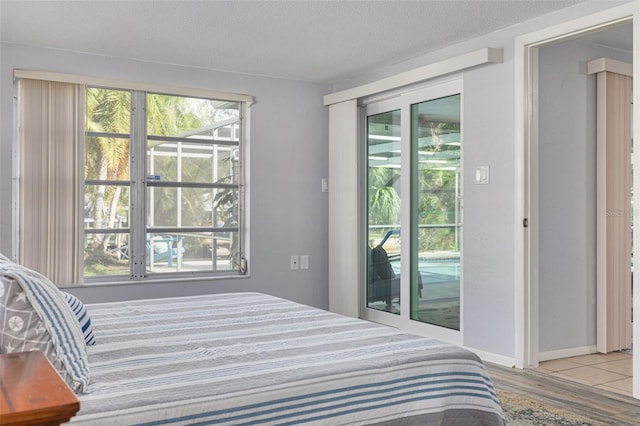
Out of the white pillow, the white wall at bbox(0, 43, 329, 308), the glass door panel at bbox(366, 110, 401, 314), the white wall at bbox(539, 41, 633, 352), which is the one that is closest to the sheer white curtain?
the white wall at bbox(0, 43, 329, 308)

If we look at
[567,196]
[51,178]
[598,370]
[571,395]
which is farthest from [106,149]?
[598,370]

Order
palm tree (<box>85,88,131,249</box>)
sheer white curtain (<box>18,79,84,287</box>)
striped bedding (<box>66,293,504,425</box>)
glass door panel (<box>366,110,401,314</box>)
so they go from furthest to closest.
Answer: glass door panel (<box>366,110,401,314</box>), palm tree (<box>85,88,131,249</box>), sheer white curtain (<box>18,79,84,287</box>), striped bedding (<box>66,293,504,425</box>)

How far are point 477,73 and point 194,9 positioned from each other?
2.01m

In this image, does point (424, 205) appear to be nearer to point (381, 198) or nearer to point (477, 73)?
point (381, 198)

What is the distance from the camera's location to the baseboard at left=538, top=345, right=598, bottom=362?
4180 mm

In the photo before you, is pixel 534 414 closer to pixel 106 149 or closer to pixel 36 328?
pixel 36 328

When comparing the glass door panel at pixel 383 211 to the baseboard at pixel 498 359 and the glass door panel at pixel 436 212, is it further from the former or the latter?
the baseboard at pixel 498 359

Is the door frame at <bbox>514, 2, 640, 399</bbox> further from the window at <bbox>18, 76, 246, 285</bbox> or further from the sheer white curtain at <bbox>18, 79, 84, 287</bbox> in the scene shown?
the sheer white curtain at <bbox>18, 79, 84, 287</bbox>

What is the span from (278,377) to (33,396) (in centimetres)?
88

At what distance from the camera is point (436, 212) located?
186 inches

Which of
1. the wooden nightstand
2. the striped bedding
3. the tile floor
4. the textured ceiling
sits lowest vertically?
the tile floor

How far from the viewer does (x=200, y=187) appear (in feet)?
17.2

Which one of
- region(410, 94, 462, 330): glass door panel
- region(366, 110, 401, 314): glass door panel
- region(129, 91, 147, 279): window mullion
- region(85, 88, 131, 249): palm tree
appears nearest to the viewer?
region(410, 94, 462, 330): glass door panel

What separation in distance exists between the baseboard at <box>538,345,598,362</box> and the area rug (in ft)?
3.30
